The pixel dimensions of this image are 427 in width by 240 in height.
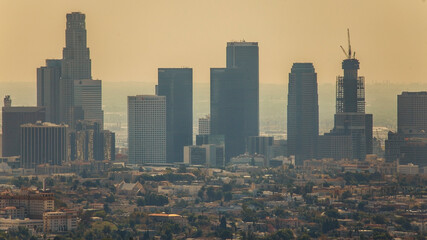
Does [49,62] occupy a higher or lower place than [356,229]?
higher

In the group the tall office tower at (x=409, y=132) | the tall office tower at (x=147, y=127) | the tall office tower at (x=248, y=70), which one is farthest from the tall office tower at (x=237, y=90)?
the tall office tower at (x=409, y=132)

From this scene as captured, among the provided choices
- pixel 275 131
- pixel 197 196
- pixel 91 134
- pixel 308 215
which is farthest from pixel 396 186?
pixel 275 131

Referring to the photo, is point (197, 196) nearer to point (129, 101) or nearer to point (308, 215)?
point (308, 215)

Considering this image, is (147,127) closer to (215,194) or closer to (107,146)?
(107,146)

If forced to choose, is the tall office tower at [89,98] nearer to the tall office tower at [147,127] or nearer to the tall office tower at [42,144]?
the tall office tower at [147,127]

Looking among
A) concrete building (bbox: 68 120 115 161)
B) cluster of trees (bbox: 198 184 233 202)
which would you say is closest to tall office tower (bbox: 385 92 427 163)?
concrete building (bbox: 68 120 115 161)

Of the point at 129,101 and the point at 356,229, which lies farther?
the point at 129,101

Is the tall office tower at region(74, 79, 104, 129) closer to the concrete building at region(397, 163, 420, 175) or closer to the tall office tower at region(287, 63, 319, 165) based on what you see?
the tall office tower at region(287, 63, 319, 165)
